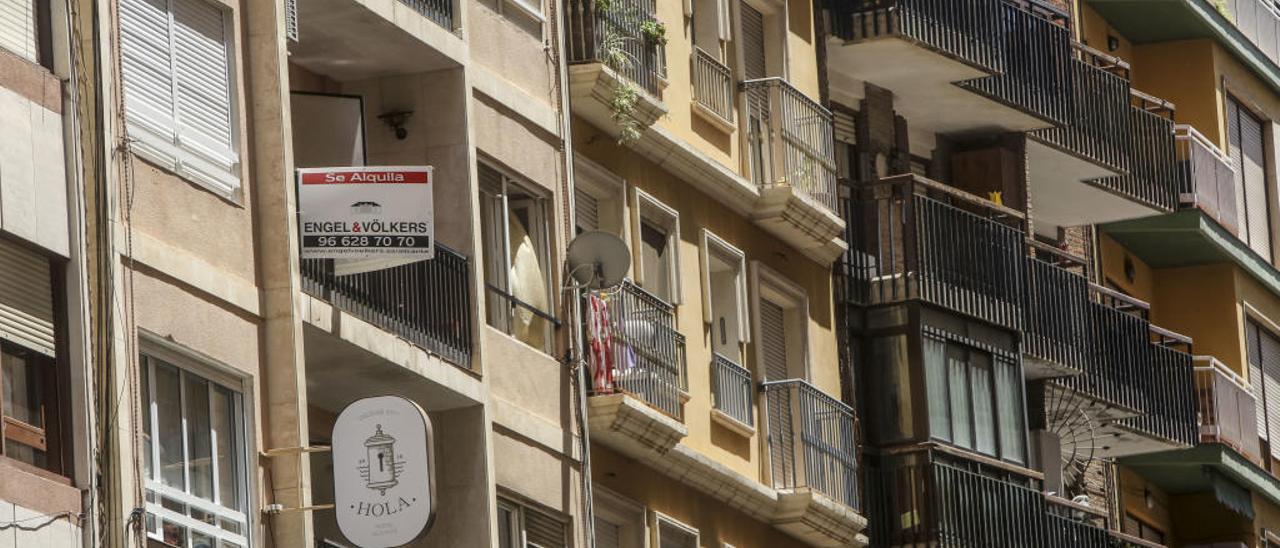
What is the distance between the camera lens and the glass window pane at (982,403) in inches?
1652

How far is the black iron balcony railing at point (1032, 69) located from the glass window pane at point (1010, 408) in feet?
11.1

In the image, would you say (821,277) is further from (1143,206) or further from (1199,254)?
(1199,254)

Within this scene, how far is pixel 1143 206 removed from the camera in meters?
49.4

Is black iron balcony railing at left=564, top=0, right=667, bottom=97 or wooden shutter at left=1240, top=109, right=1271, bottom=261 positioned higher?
wooden shutter at left=1240, top=109, right=1271, bottom=261

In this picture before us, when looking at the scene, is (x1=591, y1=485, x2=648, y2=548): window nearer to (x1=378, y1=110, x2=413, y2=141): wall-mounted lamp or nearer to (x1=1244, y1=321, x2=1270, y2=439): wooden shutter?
(x1=378, y1=110, x2=413, y2=141): wall-mounted lamp

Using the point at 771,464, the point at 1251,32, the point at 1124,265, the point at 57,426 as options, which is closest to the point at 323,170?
the point at 57,426

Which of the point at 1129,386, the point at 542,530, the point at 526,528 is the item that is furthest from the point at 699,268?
the point at 1129,386

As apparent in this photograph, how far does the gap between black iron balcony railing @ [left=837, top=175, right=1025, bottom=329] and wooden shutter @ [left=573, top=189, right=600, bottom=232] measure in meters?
5.59

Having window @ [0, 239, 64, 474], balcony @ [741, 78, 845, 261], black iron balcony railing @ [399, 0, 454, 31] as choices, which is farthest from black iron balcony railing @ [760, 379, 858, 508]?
window @ [0, 239, 64, 474]

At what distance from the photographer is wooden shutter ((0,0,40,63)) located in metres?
25.7

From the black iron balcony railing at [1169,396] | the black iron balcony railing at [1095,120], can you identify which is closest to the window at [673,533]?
the black iron balcony railing at [1095,120]

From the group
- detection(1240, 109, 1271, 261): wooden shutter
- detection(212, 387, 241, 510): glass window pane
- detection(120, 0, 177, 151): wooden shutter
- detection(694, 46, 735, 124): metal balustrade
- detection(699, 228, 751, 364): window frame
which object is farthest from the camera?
detection(1240, 109, 1271, 261): wooden shutter

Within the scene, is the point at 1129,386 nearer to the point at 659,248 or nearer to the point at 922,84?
the point at 922,84

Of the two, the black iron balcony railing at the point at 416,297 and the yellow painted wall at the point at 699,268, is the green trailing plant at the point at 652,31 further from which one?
the black iron balcony railing at the point at 416,297
